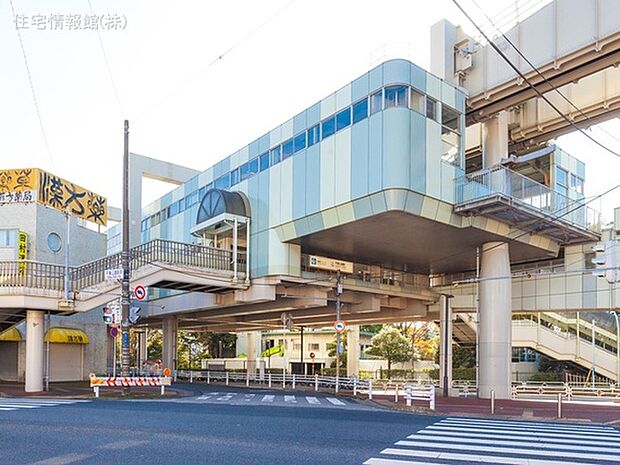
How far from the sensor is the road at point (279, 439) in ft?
29.7

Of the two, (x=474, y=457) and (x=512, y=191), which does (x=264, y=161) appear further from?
(x=474, y=457)

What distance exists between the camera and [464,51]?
A: 2762 centimetres

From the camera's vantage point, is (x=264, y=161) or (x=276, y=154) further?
(x=264, y=161)

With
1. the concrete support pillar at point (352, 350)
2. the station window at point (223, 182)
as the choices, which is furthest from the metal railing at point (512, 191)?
the concrete support pillar at point (352, 350)

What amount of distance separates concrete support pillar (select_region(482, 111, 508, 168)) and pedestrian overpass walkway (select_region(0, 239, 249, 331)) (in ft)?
43.5

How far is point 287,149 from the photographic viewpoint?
29.5 m

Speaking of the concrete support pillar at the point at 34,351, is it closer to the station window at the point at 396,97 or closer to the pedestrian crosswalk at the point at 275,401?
the pedestrian crosswalk at the point at 275,401

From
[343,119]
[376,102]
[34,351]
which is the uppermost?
[376,102]

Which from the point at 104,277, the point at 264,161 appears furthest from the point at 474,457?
the point at 264,161

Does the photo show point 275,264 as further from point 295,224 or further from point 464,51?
point 464,51

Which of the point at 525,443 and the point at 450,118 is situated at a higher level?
the point at 450,118

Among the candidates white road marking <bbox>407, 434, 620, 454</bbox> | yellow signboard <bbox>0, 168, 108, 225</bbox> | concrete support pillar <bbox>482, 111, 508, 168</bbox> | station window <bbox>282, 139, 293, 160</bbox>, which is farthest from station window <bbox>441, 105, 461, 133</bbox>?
yellow signboard <bbox>0, 168, 108, 225</bbox>

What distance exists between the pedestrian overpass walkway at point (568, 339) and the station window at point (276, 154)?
1655 cm

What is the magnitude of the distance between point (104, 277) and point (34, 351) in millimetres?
4122
